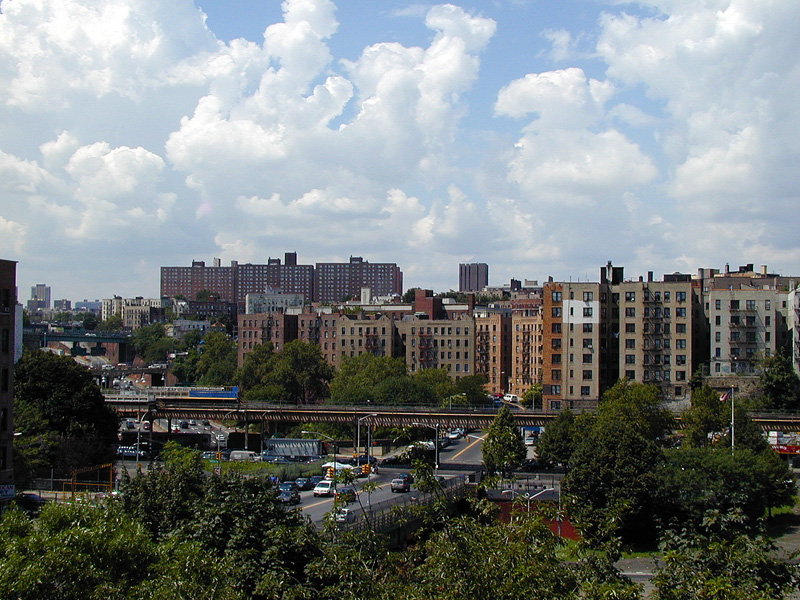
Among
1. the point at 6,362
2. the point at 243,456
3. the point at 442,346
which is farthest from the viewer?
the point at 442,346

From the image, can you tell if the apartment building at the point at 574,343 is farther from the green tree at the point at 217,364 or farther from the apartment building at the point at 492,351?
the green tree at the point at 217,364

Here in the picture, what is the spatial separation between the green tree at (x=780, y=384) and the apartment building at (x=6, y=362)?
7953 cm

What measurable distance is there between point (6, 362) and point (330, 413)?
54755 millimetres

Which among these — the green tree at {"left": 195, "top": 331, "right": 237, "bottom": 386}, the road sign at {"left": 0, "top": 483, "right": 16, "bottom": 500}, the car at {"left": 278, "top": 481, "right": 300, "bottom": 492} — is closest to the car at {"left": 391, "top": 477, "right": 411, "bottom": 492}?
the car at {"left": 278, "top": 481, "right": 300, "bottom": 492}

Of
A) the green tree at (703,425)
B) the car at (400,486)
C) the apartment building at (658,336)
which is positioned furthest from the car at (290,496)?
the apartment building at (658,336)

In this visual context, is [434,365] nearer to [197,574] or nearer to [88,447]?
[88,447]

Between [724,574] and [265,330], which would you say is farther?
[265,330]

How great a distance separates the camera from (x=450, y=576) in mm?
19734

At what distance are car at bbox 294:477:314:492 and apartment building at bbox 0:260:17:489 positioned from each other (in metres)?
22.1

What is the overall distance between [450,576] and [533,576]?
1835mm

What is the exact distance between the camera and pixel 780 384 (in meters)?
102

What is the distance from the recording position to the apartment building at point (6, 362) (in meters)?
56.2

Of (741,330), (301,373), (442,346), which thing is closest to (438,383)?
(301,373)

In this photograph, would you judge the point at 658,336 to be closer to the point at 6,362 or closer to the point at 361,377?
the point at 361,377
